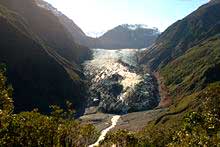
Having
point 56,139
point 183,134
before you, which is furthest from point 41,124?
point 183,134

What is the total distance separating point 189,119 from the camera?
13250cm

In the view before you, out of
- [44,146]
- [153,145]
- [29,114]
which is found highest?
[29,114]

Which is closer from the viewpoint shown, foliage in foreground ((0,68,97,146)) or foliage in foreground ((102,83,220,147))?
foliage in foreground ((102,83,220,147))

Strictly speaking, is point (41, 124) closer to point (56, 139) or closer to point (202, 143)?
point (56, 139)

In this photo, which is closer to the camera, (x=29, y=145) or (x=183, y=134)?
(x=183, y=134)

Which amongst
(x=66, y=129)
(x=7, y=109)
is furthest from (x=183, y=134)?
(x=7, y=109)

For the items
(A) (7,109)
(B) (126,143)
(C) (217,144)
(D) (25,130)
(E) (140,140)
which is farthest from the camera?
(E) (140,140)

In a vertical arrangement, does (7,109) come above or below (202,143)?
above

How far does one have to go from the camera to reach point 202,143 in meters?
89.9

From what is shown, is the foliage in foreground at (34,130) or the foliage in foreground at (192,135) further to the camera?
the foliage in foreground at (34,130)

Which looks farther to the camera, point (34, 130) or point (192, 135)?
point (34, 130)

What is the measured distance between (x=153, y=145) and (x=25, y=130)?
286 feet

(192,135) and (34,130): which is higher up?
(34,130)

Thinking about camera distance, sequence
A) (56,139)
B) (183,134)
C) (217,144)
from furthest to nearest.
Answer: (56,139)
(183,134)
(217,144)
